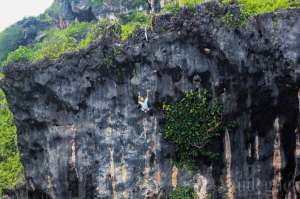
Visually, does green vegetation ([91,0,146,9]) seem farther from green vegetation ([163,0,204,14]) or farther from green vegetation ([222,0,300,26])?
green vegetation ([222,0,300,26])

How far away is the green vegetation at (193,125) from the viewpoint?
51.3 feet

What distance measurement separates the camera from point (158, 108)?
16.2 metres

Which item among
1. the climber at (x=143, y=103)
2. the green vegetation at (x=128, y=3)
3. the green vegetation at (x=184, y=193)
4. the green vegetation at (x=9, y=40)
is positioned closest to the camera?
the green vegetation at (x=184, y=193)

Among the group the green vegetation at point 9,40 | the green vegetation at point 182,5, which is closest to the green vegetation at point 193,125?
the green vegetation at point 182,5

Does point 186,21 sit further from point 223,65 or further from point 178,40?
point 223,65

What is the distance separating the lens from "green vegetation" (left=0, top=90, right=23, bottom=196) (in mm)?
20203

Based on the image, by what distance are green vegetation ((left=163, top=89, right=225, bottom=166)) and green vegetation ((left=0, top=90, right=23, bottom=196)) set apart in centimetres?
654

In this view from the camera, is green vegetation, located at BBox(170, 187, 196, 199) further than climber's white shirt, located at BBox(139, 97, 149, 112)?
No

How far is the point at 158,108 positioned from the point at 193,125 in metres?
1.18

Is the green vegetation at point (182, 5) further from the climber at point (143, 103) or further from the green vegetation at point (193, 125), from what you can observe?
the climber at point (143, 103)

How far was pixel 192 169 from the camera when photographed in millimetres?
16156

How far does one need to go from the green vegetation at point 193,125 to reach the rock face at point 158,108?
256 mm

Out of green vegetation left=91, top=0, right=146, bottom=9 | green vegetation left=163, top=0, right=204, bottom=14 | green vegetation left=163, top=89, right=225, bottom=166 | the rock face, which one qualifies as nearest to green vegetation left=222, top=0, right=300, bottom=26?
the rock face

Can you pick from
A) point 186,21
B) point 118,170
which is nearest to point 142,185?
point 118,170
